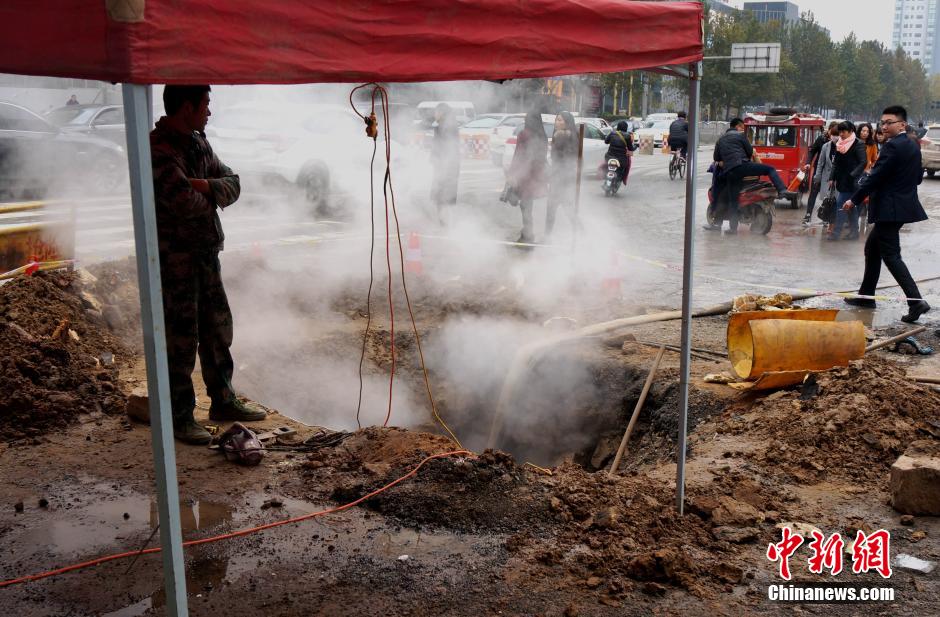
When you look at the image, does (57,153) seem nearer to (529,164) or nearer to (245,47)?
(529,164)

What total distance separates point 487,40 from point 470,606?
209 centimetres

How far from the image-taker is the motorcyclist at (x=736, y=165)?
45.3ft

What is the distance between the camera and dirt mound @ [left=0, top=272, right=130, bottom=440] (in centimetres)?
492

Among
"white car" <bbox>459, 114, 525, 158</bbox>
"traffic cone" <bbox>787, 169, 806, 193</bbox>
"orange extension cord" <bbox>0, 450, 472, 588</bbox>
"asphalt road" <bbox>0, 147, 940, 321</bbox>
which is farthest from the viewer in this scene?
"white car" <bbox>459, 114, 525, 158</bbox>

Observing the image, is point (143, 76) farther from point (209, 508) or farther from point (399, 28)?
point (209, 508)

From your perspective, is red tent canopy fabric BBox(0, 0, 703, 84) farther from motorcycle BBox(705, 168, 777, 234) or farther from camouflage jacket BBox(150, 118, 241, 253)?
motorcycle BBox(705, 168, 777, 234)

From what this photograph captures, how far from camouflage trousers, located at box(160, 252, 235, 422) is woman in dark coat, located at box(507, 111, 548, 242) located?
738 centimetres

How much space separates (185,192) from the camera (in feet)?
14.2

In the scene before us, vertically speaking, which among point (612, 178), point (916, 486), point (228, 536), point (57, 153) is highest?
point (57, 153)

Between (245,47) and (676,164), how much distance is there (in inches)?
884

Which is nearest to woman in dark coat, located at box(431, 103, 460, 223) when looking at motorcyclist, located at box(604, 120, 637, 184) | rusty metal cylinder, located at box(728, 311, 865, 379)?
motorcyclist, located at box(604, 120, 637, 184)

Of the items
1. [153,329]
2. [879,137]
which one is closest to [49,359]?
[153,329]

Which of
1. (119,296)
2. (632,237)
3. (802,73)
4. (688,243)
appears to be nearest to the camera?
(688,243)

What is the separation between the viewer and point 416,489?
158 inches
